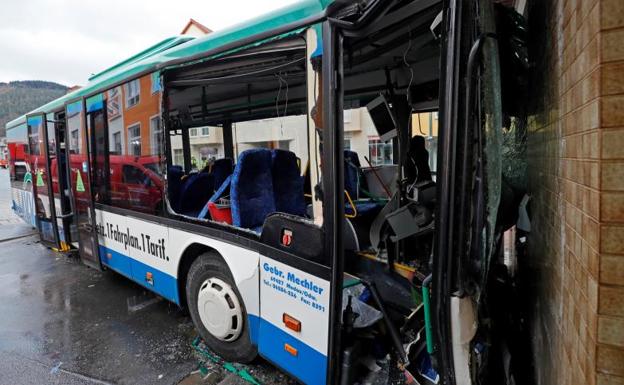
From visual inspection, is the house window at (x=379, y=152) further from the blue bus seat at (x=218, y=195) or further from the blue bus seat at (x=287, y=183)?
the blue bus seat at (x=218, y=195)

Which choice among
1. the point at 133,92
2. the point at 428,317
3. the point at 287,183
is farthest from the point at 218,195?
the point at 428,317

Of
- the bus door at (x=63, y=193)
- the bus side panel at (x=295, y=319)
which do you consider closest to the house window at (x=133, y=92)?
the bus side panel at (x=295, y=319)

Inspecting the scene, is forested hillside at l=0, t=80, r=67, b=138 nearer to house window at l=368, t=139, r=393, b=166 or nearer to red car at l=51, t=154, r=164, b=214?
red car at l=51, t=154, r=164, b=214

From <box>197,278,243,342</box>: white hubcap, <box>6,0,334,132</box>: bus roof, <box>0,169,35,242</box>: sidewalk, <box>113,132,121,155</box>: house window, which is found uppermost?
<box>6,0,334,132</box>: bus roof

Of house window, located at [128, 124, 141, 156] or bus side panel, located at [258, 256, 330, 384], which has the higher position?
house window, located at [128, 124, 141, 156]

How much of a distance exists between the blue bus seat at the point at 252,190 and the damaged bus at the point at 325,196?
0.01 metres

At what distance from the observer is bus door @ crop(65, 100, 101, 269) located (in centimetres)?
468

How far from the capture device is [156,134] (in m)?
3.42

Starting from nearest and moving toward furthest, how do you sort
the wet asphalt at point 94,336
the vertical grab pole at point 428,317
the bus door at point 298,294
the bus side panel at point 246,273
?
1. the vertical grab pole at point 428,317
2. the bus door at point 298,294
3. the bus side panel at point 246,273
4. the wet asphalt at point 94,336

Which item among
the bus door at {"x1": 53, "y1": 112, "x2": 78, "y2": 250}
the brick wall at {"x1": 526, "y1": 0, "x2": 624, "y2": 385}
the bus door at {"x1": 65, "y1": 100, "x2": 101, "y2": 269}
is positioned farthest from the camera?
the bus door at {"x1": 53, "y1": 112, "x2": 78, "y2": 250}

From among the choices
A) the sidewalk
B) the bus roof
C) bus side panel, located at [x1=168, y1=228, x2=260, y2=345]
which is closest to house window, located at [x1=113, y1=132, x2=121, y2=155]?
the bus roof

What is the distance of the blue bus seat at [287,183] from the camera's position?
355cm

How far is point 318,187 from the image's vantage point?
6.90 feet

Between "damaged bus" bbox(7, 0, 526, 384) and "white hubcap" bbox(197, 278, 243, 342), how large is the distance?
0.02 m
